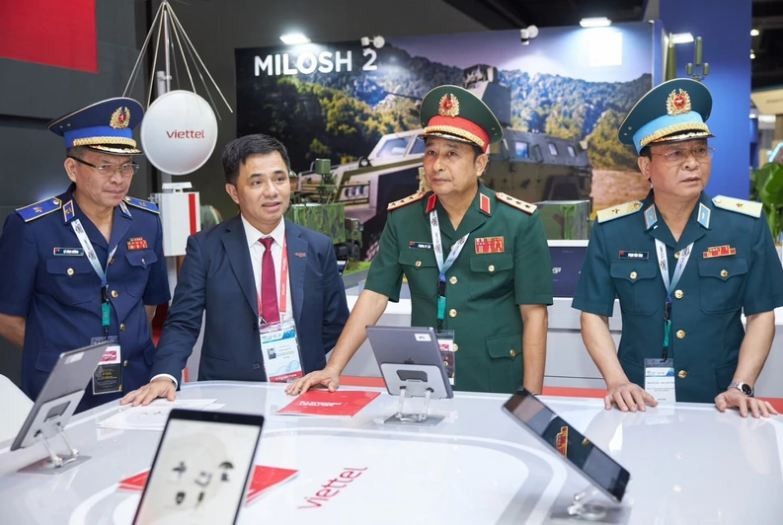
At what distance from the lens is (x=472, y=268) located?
2.80 m

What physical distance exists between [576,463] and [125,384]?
2.06 meters

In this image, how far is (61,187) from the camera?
4551mm

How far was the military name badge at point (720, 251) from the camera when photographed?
2.56 m

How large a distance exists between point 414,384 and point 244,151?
41.1 inches

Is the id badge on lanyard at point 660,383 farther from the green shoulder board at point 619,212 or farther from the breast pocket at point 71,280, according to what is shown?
the breast pocket at point 71,280

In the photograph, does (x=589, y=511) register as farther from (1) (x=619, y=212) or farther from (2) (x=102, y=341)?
(2) (x=102, y=341)

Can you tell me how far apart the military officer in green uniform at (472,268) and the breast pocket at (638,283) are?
22cm

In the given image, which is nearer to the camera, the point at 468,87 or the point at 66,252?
the point at 66,252

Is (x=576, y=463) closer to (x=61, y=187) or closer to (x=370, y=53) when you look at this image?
(x=61, y=187)

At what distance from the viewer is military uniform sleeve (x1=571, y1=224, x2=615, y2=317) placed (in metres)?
2.63

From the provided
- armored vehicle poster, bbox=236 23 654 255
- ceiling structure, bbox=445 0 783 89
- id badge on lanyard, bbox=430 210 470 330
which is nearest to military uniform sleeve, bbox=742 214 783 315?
id badge on lanyard, bbox=430 210 470 330

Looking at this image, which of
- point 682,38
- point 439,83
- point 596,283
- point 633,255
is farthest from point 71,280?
point 682,38

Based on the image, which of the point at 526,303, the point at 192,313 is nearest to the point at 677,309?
the point at 526,303

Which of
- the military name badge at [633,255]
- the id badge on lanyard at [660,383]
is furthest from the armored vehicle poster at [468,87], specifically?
the id badge on lanyard at [660,383]
